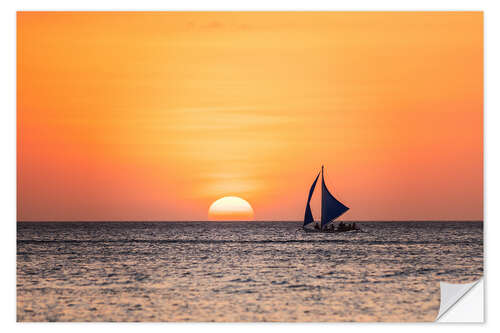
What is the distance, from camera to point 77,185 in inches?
489

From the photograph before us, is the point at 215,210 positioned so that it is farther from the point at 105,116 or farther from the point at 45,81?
the point at 45,81

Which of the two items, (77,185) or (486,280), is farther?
(77,185)

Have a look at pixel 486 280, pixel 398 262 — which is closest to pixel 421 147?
pixel 486 280

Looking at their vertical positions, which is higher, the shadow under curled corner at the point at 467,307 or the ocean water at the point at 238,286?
the shadow under curled corner at the point at 467,307

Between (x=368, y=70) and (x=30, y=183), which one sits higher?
(x=368, y=70)

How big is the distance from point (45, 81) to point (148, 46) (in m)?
1.91

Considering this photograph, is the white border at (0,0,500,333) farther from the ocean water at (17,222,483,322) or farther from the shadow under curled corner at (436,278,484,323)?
the ocean water at (17,222,483,322)
